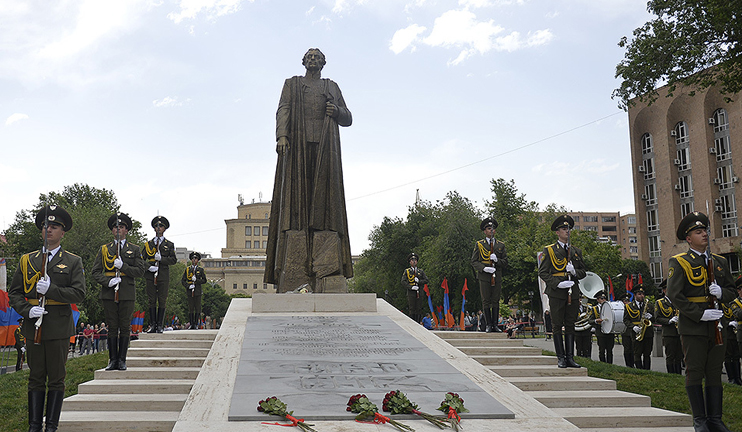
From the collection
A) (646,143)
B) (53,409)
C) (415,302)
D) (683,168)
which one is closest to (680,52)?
(415,302)

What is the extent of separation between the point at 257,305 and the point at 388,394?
21.2ft

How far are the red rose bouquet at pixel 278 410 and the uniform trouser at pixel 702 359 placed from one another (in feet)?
13.3

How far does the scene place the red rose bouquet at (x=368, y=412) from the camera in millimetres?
6176

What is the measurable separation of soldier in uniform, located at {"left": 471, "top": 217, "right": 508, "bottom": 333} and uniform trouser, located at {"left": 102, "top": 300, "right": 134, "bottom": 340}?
629 cm

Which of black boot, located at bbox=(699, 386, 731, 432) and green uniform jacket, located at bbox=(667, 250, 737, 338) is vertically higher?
green uniform jacket, located at bbox=(667, 250, 737, 338)

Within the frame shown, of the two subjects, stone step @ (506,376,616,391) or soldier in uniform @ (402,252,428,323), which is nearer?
stone step @ (506,376,616,391)

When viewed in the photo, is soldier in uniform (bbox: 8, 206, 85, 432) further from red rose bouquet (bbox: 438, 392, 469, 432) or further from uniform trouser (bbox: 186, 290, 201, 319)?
uniform trouser (bbox: 186, 290, 201, 319)

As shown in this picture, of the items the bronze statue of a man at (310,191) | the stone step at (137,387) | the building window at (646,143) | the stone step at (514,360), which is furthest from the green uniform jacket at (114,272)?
the building window at (646,143)

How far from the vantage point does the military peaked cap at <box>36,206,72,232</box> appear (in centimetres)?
722

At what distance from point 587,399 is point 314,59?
972 cm

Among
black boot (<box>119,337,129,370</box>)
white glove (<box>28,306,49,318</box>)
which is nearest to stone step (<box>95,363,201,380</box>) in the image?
black boot (<box>119,337,129,370</box>)

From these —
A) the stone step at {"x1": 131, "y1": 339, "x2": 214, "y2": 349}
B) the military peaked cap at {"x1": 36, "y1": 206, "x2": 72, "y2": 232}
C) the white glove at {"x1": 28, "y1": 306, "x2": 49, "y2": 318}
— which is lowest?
the stone step at {"x1": 131, "y1": 339, "x2": 214, "y2": 349}

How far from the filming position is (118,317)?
980 cm

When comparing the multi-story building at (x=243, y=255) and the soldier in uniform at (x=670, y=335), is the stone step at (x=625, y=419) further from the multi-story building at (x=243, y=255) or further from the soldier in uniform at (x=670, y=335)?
the multi-story building at (x=243, y=255)
